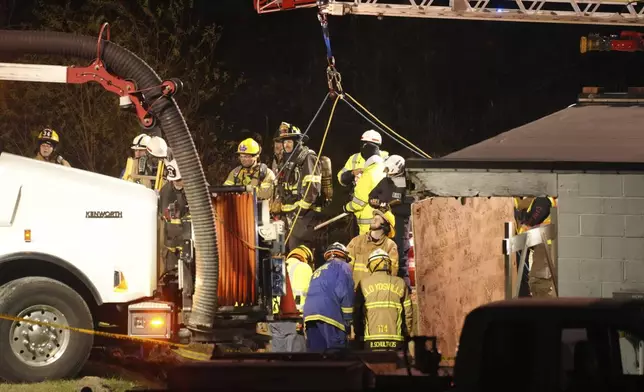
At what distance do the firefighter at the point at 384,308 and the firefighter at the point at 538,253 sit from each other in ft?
6.89

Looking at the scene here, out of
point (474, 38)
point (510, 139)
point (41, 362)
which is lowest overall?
point (41, 362)

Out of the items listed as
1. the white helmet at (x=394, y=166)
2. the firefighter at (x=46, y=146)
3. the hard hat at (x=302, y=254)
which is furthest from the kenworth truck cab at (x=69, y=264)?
the firefighter at (x=46, y=146)

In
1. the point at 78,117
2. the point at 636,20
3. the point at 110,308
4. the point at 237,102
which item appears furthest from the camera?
→ the point at 237,102

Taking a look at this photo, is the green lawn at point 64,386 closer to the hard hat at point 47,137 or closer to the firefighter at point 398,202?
the firefighter at point 398,202

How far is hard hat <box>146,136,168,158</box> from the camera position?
15.0m

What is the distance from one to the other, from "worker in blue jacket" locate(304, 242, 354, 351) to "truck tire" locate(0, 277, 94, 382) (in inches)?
82.9

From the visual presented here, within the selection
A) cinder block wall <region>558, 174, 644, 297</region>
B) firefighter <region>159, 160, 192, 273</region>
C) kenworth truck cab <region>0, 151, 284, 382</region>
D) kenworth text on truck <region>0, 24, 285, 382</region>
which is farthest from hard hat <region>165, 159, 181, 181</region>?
cinder block wall <region>558, 174, 644, 297</region>

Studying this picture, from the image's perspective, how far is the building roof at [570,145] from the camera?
11617 millimetres

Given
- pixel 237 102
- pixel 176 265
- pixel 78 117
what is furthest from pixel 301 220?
pixel 237 102

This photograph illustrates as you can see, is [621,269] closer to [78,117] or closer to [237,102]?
[78,117]

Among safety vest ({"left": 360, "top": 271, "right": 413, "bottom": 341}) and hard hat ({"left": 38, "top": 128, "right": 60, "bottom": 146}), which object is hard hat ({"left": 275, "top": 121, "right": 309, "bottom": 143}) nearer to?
hard hat ({"left": 38, "top": 128, "right": 60, "bottom": 146})

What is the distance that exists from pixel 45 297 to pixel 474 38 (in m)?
24.5

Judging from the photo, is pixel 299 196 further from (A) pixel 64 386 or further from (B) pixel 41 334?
(A) pixel 64 386

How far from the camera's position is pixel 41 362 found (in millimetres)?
11969
